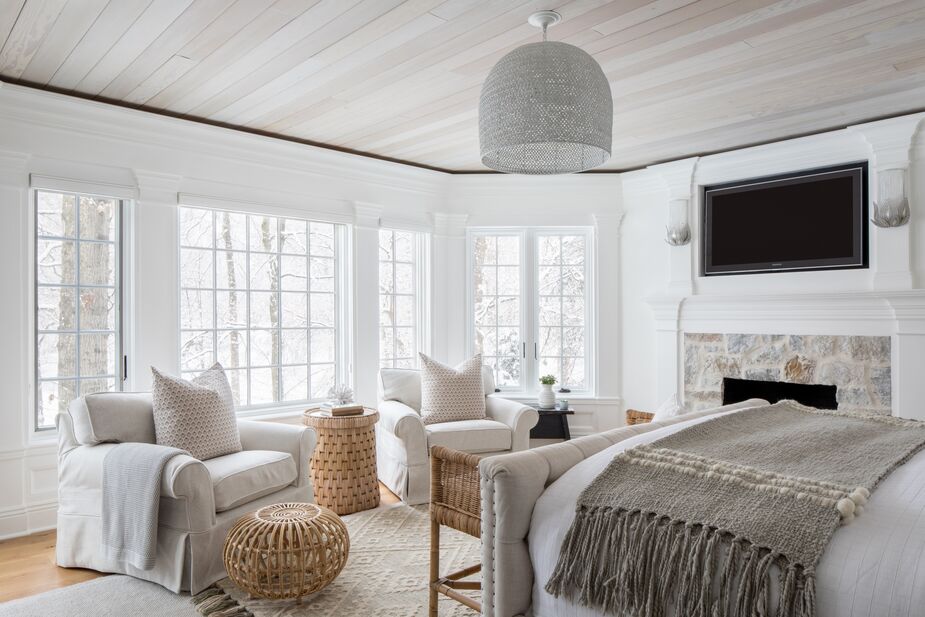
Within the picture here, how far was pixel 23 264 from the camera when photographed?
11.2 ft

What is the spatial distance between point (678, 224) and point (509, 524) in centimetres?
385

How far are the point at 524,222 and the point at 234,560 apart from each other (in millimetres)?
3609

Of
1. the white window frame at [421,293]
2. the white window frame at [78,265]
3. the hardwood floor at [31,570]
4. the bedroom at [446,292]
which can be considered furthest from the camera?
the white window frame at [421,293]

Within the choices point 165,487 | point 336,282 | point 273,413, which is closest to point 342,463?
point 273,413

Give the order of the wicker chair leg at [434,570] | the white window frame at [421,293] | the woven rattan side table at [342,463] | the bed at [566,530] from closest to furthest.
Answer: the bed at [566,530] < the wicker chair leg at [434,570] < the woven rattan side table at [342,463] < the white window frame at [421,293]

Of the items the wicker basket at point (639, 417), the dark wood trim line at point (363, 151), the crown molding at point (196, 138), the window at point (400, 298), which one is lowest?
the wicker basket at point (639, 417)

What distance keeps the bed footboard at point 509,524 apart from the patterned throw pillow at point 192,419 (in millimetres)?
1929

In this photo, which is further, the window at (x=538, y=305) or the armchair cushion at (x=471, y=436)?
the window at (x=538, y=305)

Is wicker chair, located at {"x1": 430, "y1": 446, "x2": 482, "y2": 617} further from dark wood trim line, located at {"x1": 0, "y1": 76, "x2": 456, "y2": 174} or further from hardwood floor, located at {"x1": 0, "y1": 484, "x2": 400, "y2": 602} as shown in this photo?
dark wood trim line, located at {"x1": 0, "y1": 76, "x2": 456, "y2": 174}

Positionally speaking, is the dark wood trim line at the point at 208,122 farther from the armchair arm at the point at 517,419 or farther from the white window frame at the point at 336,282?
the armchair arm at the point at 517,419

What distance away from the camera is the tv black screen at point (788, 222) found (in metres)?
4.17

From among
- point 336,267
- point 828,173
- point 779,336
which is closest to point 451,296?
point 336,267

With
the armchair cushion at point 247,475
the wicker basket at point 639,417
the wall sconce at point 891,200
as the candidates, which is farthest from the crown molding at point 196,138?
the wall sconce at point 891,200

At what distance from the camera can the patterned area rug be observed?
2566 mm
